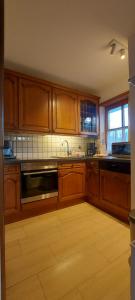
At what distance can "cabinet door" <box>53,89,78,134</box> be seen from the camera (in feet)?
8.66

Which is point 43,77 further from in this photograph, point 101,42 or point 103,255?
point 103,255

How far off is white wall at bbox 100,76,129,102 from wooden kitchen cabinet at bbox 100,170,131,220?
5.09ft

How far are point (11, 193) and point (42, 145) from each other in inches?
44.2

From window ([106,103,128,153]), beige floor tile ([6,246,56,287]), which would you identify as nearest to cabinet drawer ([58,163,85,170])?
window ([106,103,128,153])

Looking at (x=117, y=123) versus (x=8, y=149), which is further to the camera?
(x=117, y=123)

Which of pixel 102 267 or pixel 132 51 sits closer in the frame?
pixel 102 267

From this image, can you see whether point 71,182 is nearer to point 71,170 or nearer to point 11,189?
point 71,170

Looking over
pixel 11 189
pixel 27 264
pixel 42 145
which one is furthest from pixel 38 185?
pixel 27 264

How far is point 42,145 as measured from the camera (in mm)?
2867

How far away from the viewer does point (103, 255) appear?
4.65ft

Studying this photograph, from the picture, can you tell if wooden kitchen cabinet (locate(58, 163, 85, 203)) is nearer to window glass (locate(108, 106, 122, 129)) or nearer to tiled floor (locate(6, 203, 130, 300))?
tiled floor (locate(6, 203, 130, 300))

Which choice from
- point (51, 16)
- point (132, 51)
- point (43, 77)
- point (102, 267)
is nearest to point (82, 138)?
point (43, 77)

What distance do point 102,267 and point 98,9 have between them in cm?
236

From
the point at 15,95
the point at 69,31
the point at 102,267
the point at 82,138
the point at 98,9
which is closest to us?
the point at 102,267
